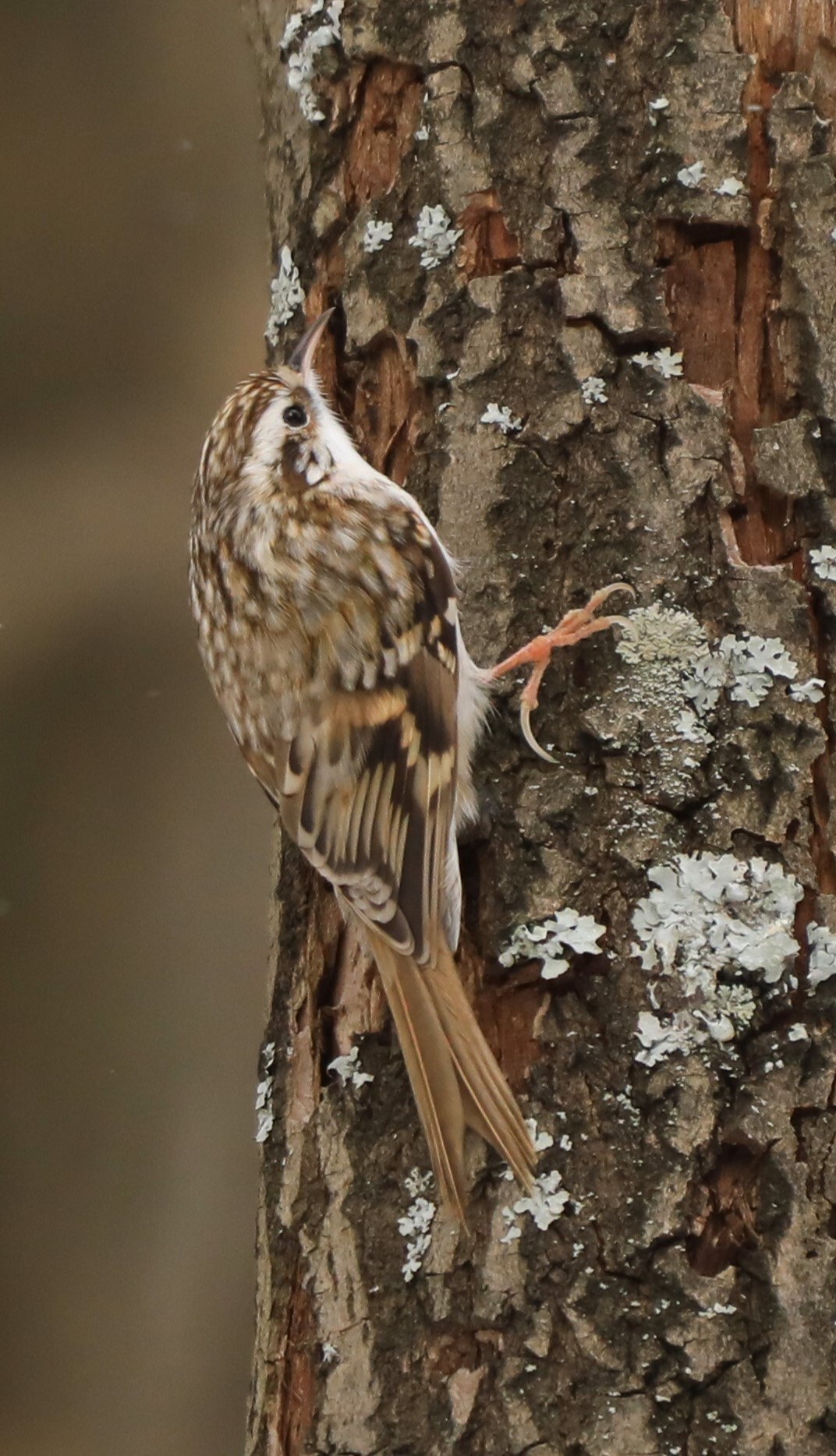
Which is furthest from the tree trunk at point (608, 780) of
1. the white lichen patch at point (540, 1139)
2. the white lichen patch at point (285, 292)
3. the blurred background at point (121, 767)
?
the blurred background at point (121, 767)

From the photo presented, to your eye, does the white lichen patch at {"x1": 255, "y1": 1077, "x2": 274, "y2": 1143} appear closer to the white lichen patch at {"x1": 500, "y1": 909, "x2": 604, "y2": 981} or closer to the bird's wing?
the bird's wing

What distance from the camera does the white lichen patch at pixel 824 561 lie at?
1371 mm

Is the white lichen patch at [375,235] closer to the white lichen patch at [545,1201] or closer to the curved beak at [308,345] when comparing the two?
the curved beak at [308,345]

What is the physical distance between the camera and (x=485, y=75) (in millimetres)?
1487

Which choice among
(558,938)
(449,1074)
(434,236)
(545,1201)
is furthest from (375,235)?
(545,1201)

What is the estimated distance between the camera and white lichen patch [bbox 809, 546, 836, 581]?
54.0 inches

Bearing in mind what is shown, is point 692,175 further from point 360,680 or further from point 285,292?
point 360,680

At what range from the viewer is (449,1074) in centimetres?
134

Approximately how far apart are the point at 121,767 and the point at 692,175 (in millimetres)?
1624

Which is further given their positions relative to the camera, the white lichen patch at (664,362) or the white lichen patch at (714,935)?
the white lichen patch at (664,362)

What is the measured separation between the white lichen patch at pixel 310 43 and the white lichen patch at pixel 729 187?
1.54 ft

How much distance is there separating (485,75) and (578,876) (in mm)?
803

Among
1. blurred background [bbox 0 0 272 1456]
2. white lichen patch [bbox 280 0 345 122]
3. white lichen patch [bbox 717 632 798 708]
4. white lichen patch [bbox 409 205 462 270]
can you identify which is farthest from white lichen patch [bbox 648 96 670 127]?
blurred background [bbox 0 0 272 1456]

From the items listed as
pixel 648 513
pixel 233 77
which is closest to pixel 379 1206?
pixel 648 513
